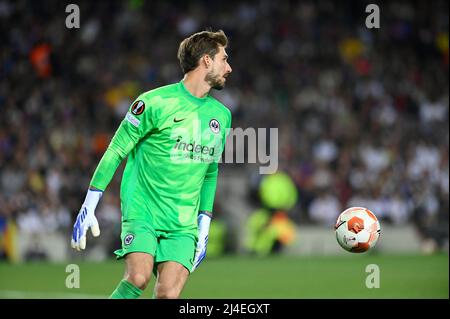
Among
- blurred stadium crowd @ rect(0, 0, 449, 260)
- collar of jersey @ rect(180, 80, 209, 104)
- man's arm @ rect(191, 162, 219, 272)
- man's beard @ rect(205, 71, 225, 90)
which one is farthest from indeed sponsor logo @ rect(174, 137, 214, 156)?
blurred stadium crowd @ rect(0, 0, 449, 260)

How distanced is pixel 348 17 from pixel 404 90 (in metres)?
2.86

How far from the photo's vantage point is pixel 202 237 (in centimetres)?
703

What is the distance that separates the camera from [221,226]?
17844 millimetres

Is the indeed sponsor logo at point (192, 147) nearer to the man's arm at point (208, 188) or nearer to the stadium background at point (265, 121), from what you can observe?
the man's arm at point (208, 188)

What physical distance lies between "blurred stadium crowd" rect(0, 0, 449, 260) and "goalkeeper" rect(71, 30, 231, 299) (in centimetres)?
1041

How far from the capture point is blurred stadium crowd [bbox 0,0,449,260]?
18.3 meters

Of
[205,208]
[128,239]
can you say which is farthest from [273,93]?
[128,239]

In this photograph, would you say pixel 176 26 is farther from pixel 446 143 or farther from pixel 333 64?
pixel 446 143

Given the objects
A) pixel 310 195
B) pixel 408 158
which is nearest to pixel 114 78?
pixel 310 195

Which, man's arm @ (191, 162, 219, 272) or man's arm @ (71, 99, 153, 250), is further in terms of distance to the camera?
man's arm @ (191, 162, 219, 272)

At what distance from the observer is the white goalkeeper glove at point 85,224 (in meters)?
6.28

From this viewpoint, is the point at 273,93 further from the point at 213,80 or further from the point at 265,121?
the point at 213,80

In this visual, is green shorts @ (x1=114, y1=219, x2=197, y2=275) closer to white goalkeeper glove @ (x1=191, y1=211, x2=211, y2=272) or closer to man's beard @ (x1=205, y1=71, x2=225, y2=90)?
white goalkeeper glove @ (x1=191, y1=211, x2=211, y2=272)

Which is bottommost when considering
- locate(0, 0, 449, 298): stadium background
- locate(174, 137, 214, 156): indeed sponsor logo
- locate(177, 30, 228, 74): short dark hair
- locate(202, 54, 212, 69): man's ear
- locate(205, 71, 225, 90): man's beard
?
locate(174, 137, 214, 156): indeed sponsor logo
